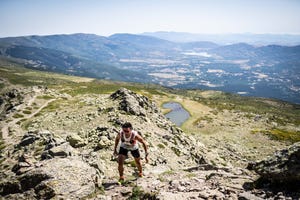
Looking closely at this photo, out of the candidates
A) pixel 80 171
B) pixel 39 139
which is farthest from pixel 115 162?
pixel 39 139

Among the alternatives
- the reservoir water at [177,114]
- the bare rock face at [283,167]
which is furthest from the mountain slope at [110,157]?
the reservoir water at [177,114]

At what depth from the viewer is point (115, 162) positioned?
84.9 ft

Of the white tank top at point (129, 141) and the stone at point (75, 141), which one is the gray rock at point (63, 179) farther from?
the stone at point (75, 141)

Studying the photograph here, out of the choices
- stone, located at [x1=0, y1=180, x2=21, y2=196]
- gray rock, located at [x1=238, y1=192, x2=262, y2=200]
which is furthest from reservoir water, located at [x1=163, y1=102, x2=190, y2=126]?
gray rock, located at [x1=238, y1=192, x2=262, y2=200]

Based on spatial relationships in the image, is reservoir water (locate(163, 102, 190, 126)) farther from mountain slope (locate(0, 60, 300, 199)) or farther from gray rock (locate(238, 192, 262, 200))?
gray rock (locate(238, 192, 262, 200))

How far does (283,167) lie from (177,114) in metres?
91.0

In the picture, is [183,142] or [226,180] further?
[183,142]

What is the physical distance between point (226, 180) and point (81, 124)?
103 feet

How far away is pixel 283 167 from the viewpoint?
43.9ft

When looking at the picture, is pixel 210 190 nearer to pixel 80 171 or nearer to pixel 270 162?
pixel 270 162

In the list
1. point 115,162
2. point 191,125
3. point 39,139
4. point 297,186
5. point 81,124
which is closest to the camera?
point 297,186

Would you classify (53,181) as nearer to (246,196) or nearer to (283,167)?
(246,196)

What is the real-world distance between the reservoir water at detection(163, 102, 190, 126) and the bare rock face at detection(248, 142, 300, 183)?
238 ft

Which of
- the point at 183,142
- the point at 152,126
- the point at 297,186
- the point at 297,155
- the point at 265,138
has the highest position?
the point at 297,155
